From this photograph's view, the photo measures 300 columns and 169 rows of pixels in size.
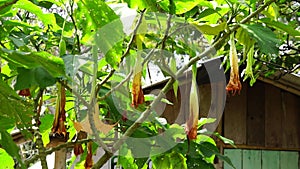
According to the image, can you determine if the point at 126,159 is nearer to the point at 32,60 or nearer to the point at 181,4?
the point at 181,4

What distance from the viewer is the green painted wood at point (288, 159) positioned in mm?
3172

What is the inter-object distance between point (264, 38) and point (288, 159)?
99.1 inches

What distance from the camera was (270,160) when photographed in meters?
3.16

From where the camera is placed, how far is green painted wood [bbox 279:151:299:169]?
10.4ft

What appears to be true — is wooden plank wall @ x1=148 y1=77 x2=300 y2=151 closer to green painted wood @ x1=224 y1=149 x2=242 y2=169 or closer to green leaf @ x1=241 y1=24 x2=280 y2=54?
green painted wood @ x1=224 y1=149 x2=242 y2=169

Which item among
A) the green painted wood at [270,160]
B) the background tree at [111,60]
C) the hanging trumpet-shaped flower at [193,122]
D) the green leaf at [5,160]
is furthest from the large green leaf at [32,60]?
the green painted wood at [270,160]

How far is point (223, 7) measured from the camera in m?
0.99

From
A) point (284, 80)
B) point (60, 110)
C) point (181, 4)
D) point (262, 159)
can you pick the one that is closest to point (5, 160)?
point (60, 110)

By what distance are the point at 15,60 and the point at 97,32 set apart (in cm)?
16

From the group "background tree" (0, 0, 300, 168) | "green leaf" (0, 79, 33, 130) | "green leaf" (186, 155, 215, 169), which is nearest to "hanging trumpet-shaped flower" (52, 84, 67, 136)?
"background tree" (0, 0, 300, 168)

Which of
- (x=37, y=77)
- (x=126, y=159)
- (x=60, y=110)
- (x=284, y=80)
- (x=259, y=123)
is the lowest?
(x=259, y=123)

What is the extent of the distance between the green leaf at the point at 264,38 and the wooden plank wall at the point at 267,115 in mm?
2245

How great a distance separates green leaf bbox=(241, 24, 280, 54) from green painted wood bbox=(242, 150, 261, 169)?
234cm

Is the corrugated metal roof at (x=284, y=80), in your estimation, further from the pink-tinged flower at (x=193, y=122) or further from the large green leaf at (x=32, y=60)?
the large green leaf at (x=32, y=60)
